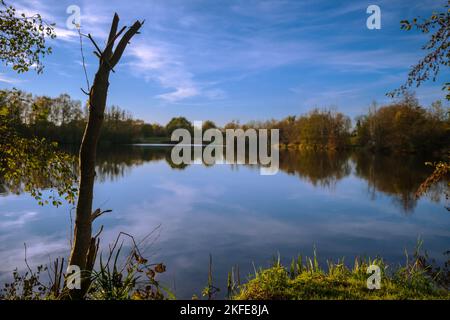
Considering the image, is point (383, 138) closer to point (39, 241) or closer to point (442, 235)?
point (442, 235)

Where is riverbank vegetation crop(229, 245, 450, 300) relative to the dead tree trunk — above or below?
below

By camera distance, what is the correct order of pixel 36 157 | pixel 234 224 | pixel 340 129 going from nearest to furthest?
pixel 36 157
pixel 234 224
pixel 340 129

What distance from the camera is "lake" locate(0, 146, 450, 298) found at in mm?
8711

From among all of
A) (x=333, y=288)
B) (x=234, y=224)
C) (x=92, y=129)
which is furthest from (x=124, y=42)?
(x=234, y=224)

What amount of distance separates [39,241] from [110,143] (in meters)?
70.4

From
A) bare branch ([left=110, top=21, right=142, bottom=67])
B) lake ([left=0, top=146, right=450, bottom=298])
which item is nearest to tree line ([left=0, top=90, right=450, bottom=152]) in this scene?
lake ([left=0, top=146, right=450, bottom=298])

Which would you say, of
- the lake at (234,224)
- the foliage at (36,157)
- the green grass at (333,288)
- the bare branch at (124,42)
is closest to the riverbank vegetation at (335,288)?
the green grass at (333,288)

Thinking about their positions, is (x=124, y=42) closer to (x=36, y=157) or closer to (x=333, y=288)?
(x=36, y=157)

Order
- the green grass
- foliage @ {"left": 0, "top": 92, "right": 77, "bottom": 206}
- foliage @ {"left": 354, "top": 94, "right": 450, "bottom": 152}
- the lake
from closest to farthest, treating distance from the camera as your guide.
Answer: foliage @ {"left": 0, "top": 92, "right": 77, "bottom": 206}
the green grass
the lake
foliage @ {"left": 354, "top": 94, "right": 450, "bottom": 152}

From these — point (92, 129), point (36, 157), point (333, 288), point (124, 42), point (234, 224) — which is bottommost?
point (234, 224)

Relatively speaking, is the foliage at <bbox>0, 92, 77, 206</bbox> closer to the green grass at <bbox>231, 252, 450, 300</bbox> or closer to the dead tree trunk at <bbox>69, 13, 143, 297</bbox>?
the dead tree trunk at <bbox>69, 13, 143, 297</bbox>

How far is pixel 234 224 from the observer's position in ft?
41.1

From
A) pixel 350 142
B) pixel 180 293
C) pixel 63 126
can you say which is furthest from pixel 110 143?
pixel 180 293

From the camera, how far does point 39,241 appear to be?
1012 cm
